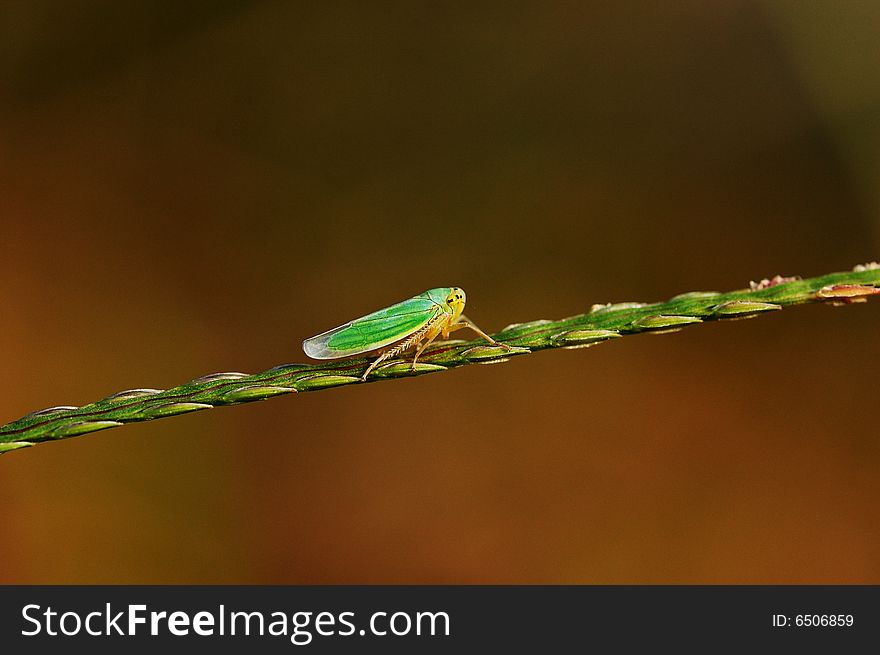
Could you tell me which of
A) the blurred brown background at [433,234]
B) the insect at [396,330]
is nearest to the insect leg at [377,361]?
the insect at [396,330]

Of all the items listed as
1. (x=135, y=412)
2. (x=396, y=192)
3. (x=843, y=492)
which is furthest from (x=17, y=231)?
(x=843, y=492)

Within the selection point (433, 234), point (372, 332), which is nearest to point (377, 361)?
point (372, 332)

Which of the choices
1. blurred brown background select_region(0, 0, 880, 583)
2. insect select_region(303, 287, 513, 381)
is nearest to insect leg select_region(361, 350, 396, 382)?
insect select_region(303, 287, 513, 381)

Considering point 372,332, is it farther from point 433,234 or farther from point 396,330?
point 433,234

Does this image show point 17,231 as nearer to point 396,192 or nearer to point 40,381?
point 40,381

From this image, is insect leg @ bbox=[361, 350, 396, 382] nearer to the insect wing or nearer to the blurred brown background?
the insect wing

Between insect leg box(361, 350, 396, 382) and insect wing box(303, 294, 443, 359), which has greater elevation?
insect wing box(303, 294, 443, 359)

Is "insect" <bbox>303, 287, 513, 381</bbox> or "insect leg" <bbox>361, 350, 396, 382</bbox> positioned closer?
"insect leg" <bbox>361, 350, 396, 382</bbox>

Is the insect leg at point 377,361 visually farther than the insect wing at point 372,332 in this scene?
No

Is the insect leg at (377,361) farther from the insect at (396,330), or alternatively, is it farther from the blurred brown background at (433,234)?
the blurred brown background at (433,234)
